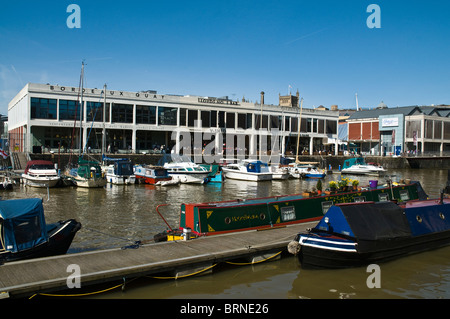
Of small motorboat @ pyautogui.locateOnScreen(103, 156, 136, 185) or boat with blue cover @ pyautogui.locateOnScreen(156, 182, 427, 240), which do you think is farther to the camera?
small motorboat @ pyautogui.locateOnScreen(103, 156, 136, 185)

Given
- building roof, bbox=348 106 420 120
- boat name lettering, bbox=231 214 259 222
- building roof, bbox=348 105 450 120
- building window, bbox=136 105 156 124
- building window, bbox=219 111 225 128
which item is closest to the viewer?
boat name lettering, bbox=231 214 259 222

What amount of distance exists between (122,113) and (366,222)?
5414 centimetres

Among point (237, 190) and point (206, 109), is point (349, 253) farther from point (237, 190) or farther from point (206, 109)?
point (206, 109)

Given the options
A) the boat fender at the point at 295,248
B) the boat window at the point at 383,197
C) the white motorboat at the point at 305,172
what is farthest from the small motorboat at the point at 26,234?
the white motorboat at the point at 305,172

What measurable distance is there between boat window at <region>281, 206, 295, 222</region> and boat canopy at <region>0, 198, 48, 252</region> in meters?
9.98

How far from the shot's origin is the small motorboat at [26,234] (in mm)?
11984

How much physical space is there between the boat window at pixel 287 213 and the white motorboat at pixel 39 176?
1036 inches

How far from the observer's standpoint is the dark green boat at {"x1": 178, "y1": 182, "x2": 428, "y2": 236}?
15922 mm

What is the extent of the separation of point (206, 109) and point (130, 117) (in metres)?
14.3

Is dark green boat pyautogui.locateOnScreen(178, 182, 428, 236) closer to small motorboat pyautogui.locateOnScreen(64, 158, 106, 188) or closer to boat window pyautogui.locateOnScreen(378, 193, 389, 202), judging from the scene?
boat window pyautogui.locateOnScreen(378, 193, 389, 202)

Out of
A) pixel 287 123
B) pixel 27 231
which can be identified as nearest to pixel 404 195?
pixel 27 231

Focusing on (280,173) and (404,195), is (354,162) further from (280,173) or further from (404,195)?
(404,195)

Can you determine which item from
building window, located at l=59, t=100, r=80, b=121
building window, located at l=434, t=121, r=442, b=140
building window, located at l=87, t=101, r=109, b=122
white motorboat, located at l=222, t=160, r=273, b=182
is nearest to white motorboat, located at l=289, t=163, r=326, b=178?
white motorboat, located at l=222, t=160, r=273, b=182

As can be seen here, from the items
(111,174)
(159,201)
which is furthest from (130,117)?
(159,201)
